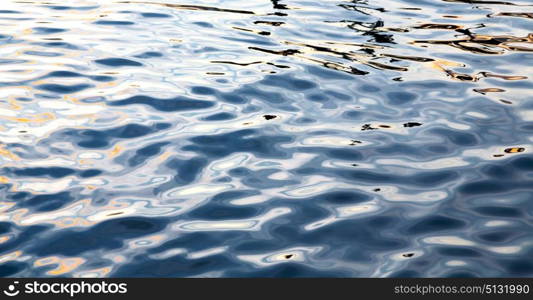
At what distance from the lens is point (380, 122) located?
5.99 m

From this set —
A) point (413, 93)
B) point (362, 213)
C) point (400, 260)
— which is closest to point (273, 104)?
point (413, 93)

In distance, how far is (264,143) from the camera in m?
5.66

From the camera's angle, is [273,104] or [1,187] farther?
[273,104]

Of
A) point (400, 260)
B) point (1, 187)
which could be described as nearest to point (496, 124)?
point (400, 260)

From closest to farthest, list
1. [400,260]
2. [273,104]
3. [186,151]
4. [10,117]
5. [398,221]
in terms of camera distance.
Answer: [400,260] < [398,221] < [186,151] < [10,117] < [273,104]

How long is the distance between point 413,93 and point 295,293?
3.19 meters

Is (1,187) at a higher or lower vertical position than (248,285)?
higher

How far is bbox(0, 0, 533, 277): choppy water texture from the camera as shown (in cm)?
431

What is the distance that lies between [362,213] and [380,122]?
148 cm

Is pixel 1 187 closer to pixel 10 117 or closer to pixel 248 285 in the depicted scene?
pixel 10 117

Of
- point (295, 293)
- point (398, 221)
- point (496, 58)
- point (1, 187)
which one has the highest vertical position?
point (496, 58)

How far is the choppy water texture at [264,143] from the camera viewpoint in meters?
4.31

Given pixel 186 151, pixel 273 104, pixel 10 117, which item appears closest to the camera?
pixel 186 151

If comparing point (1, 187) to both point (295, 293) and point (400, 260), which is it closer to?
point (295, 293)
